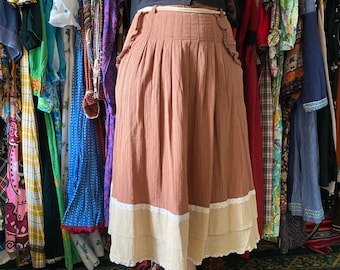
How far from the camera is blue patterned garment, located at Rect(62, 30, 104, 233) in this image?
1.37 metres

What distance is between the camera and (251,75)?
1362 millimetres

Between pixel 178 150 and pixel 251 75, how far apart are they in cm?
60

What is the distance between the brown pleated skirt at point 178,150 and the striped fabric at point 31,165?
1.66ft

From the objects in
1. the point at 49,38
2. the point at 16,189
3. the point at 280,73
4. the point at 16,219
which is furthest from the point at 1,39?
the point at 280,73

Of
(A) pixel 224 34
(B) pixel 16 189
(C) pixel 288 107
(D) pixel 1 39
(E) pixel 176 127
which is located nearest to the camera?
(E) pixel 176 127

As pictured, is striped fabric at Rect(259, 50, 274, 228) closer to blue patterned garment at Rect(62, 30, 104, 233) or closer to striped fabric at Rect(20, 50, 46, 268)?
blue patterned garment at Rect(62, 30, 104, 233)

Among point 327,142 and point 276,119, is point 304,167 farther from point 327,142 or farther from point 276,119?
point 276,119

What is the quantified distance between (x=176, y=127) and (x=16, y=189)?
2.62ft

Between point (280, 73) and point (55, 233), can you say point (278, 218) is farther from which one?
point (55, 233)

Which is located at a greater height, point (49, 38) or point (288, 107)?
point (49, 38)

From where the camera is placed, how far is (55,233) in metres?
1.45

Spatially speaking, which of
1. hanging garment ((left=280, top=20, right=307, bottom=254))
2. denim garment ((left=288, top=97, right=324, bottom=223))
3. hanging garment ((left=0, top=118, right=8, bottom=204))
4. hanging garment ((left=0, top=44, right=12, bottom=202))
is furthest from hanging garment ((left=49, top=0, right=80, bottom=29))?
denim garment ((left=288, top=97, right=324, bottom=223))

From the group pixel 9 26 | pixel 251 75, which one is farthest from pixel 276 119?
pixel 9 26

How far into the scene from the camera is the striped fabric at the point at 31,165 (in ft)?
4.37
